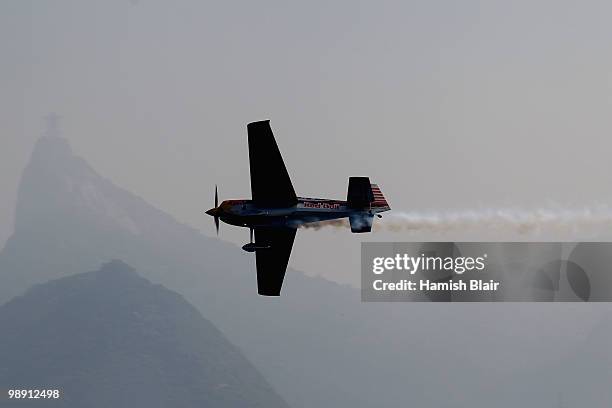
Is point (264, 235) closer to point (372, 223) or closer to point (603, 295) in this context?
point (372, 223)

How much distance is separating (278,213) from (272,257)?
852 centimetres

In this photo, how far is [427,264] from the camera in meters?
86.6

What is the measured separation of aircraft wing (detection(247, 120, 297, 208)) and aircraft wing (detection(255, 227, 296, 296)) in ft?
19.6

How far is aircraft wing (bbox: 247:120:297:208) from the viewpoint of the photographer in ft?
260

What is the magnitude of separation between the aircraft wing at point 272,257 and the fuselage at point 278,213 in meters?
5.16

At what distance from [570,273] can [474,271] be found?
14536mm

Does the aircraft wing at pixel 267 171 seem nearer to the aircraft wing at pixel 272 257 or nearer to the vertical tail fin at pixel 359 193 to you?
the vertical tail fin at pixel 359 193

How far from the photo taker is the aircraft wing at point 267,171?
7925cm

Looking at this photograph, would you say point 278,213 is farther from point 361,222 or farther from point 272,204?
point 361,222

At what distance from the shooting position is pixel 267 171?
262 ft

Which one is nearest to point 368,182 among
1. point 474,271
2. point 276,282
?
point 276,282

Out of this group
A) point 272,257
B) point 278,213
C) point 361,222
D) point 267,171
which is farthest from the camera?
point 272,257

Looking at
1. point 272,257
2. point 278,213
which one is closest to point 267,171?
point 278,213

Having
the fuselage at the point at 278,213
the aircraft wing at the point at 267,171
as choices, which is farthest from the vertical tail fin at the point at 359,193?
the aircraft wing at the point at 267,171
